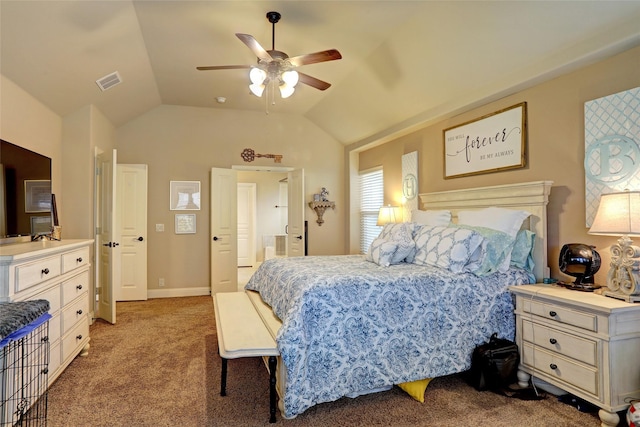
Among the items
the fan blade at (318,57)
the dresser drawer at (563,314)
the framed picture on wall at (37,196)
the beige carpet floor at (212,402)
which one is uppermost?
the fan blade at (318,57)

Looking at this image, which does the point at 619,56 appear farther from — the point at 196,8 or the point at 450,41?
the point at 196,8

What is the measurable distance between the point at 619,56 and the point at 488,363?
230cm

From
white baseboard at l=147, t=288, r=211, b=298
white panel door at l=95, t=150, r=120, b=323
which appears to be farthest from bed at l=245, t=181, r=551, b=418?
white baseboard at l=147, t=288, r=211, b=298

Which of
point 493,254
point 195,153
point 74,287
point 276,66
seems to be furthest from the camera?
point 195,153

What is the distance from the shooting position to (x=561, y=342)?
233 cm

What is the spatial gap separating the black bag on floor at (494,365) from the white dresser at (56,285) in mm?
2978

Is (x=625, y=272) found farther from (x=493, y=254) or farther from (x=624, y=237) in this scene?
(x=493, y=254)

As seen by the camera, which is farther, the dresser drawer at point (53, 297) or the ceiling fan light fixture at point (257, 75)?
the ceiling fan light fixture at point (257, 75)

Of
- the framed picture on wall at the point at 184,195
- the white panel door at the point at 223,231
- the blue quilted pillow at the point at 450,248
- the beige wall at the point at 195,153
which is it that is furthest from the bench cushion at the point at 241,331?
the framed picture on wall at the point at 184,195

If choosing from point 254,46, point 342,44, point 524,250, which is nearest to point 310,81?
point 342,44

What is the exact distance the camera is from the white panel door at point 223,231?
5.55m

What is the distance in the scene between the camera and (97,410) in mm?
2301

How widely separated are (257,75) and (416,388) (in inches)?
107

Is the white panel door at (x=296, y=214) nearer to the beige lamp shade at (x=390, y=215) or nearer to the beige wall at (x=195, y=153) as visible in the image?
the beige wall at (x=195, y=153)
